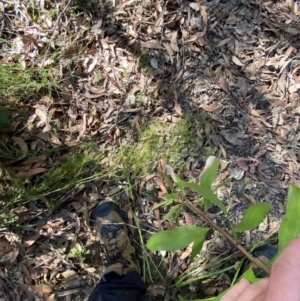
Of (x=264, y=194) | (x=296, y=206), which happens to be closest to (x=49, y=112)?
(x=264, y=194)

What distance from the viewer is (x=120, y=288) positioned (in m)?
2.07

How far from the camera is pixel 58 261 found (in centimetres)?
221

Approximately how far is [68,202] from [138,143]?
52 cm

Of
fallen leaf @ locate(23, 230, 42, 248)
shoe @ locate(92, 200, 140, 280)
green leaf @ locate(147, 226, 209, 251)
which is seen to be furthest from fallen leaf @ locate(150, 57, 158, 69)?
green leaf @ locate(147, 226, 209, 251)

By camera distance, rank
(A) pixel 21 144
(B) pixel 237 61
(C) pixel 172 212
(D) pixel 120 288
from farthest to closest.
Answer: (B) pixel 237 61, (A) pixel 21 144, (D) pixel 120 288, (C) pixel 172 212

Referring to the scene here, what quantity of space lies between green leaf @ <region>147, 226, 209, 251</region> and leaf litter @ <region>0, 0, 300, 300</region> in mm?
1000

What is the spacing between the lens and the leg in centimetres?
205

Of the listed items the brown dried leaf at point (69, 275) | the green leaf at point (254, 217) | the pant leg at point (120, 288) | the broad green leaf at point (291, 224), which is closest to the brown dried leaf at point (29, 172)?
the brown dried leaf at point (69, 275)

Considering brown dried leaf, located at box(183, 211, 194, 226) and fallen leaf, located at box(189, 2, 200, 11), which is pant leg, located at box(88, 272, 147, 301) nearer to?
brown dried leaf, located at box(183, 211, 194, 226)

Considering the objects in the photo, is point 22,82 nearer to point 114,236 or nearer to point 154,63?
point 154,63

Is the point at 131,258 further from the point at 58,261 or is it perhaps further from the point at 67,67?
the point at 67,67

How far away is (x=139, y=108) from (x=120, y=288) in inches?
39.3

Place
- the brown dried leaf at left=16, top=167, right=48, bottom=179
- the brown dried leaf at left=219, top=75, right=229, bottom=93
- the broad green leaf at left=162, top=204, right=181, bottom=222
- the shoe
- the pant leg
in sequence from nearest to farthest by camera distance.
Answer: the broad green leaf at left=162, top=204, right=181, bottom=222, the pant leg, the shoe, the brown dried leaf at left=16, top=167, right=48, bottom=179, the brown dried leaf at left=219, top=75, right=229, bottom=93

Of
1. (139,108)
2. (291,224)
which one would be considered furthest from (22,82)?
(291,224)
